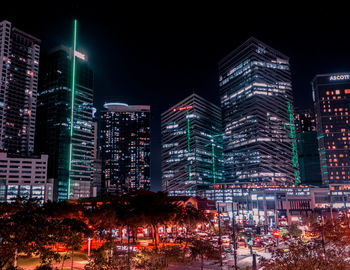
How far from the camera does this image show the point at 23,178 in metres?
167

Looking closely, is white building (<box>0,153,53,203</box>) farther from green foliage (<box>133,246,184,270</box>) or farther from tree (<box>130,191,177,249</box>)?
green foliage (<box>133,246,184,270</box>)

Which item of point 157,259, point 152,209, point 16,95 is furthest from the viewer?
point 16,95

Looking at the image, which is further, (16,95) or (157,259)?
(16,95)

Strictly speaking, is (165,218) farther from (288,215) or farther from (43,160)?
(43,160)

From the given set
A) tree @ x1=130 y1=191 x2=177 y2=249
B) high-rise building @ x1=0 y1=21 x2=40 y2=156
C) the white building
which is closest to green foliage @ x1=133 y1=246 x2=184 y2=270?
tree @ x1=130 y1=191 x2=177 y2=249

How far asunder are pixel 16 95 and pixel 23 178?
2168 inches

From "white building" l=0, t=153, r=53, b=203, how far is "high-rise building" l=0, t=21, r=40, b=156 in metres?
12.8

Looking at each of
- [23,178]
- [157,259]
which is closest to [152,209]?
[157,259]

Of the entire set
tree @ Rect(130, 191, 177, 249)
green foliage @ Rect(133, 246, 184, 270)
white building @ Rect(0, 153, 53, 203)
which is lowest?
green foliage @ Rect(133, 246, 184, 270)

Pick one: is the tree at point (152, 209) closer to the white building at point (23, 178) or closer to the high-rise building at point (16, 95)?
the white building at point (23, 178)

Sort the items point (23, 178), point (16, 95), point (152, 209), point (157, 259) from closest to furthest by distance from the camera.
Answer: point (157, 259) → point (152, 209) → point (23, 178) → point (16, 95)

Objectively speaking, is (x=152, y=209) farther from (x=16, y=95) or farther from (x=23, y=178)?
(x=16, y=95)

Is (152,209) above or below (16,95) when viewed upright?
below

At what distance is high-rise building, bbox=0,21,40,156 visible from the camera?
18200cm
